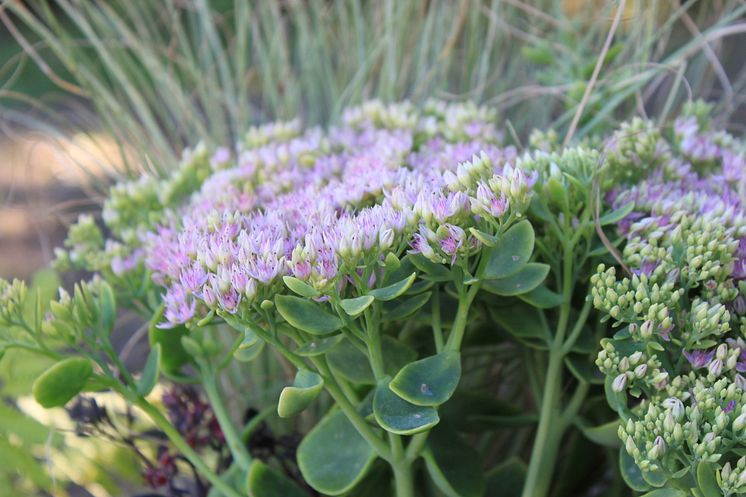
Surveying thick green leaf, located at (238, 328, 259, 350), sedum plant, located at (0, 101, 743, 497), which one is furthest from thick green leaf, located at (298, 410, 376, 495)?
thick green leaf, located at (238, 328, 259, 350)

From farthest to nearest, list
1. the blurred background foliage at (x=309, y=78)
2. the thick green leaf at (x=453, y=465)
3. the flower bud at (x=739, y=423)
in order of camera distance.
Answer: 1. the blurred background foliage at (x=309, y=78)
2. the thick green leaf at (x=453, y=465)
3. the flower bud at (x=739, y=423)

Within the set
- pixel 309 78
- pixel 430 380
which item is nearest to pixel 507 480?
pixel 430 380

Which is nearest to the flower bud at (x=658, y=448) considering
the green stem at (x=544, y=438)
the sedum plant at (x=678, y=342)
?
the sedum plant at (x=678, y=342)

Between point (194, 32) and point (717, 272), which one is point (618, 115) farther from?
point (194, 32)

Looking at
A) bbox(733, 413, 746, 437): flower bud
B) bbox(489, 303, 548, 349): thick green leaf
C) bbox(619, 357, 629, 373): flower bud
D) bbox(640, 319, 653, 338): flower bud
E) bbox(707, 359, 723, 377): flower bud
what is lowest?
bbox(489, 303, 548, 349): thick green leaf

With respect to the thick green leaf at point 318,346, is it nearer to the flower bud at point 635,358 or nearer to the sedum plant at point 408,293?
the sedum plant at point 408,293

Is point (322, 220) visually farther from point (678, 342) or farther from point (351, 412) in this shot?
point (678, 342)

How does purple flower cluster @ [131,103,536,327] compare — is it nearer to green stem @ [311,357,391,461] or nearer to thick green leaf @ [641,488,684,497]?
green stem @ [311,357,391,461]
